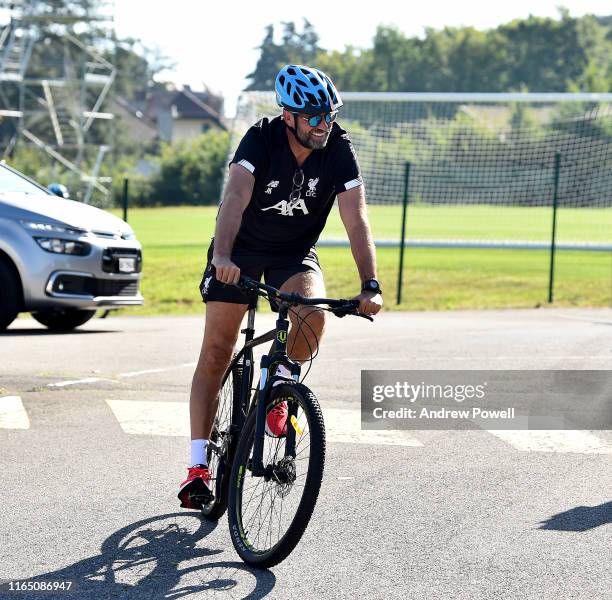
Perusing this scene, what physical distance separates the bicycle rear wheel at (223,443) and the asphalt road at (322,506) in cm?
14

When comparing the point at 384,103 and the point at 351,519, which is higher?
the point at 384,103

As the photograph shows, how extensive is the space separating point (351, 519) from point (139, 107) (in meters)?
139

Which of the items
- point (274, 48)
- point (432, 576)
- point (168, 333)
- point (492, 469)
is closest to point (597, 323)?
point (168, 333)

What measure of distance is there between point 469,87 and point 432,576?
129 m

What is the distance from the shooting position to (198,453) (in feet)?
19.2

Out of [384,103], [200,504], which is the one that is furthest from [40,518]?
[384,103]

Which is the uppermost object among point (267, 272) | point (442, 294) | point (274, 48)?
point (274, 48)

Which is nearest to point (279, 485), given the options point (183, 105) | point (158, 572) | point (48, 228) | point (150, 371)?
point (158, 572)

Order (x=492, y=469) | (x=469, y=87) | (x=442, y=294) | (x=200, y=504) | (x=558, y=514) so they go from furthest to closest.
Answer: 1. (x=469, y=87)
2. (x=442, y=294)
3. (x=492, y=469)
4. (x=558, y=514)
5. (x=200, y=504)

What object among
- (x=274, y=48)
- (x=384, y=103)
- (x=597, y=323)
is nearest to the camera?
(x=597, y=323)

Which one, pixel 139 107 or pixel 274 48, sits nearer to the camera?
pixel 139 107

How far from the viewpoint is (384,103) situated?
39688 millimetres

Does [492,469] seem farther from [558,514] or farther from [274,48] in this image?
[274,48]

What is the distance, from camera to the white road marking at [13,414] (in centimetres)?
839
